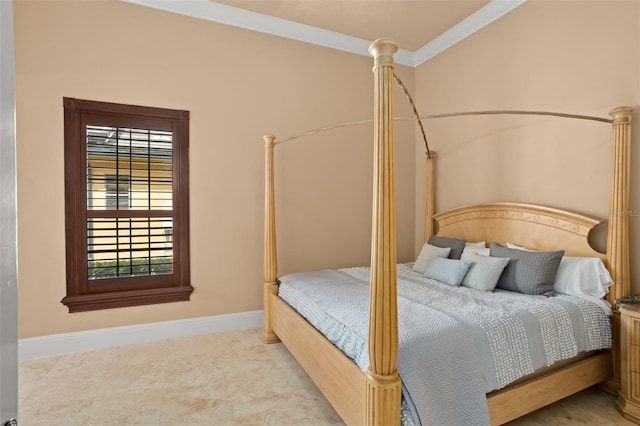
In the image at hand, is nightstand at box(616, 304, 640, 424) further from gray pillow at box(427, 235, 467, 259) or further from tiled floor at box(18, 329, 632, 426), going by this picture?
gray pillow at box(427, 235, 467, 259)

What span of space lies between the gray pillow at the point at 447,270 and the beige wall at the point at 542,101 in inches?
36.5

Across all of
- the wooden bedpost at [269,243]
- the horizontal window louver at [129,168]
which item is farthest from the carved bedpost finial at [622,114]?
the horizontal window louver at [129,168]

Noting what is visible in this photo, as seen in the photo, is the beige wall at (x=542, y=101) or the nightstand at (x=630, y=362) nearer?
the nightstand at (x=630, y=362)

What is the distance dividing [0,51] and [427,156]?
3881 millimetres

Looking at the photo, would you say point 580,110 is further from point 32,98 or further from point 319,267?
point 32,98

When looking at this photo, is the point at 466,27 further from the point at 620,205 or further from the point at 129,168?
the point at 129,168

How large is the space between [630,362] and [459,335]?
125 centimetres

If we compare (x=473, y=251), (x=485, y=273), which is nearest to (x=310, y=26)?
(x=473, y=251)

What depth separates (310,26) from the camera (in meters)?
3.64

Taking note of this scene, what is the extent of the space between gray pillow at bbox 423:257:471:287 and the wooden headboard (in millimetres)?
636

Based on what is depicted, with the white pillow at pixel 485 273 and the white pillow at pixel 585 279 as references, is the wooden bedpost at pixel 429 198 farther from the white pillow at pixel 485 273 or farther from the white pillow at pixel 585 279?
the white pillow at pixel 585 279

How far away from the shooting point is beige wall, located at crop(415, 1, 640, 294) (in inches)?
94.6

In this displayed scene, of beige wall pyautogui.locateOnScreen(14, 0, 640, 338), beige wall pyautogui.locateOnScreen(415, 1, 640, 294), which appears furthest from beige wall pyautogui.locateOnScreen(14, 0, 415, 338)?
beige wall pyautogui.locateOnScreen(415, 1, 640, 294)

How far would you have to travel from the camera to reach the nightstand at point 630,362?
6.44 ft
